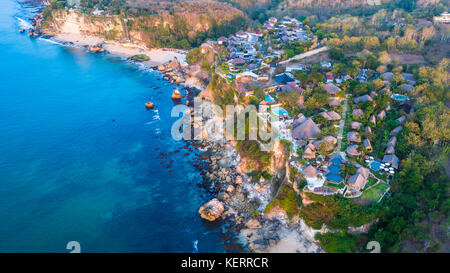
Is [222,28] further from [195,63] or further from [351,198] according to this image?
[351,198]

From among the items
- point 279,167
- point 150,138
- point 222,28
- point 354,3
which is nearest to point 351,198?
point 279,167

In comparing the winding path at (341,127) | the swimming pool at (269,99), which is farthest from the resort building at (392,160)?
the swimming pool at (269,99)

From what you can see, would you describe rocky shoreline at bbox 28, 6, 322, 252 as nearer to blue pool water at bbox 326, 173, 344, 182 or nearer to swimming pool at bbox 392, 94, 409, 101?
blue pool water at bbox 326, 173, 344, 182

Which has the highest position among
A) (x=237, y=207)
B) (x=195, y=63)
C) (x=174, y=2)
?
(x=174, y=2)

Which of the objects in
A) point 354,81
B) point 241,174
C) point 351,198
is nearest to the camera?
point 351,198

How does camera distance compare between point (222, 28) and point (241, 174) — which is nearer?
point (241, 174)

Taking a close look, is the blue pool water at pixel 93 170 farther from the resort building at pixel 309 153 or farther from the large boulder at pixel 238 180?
the resort building at pixel 309 153

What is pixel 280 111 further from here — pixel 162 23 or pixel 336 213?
pixel 162 23

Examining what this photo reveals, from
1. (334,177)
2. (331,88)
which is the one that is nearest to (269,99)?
(331,88)
